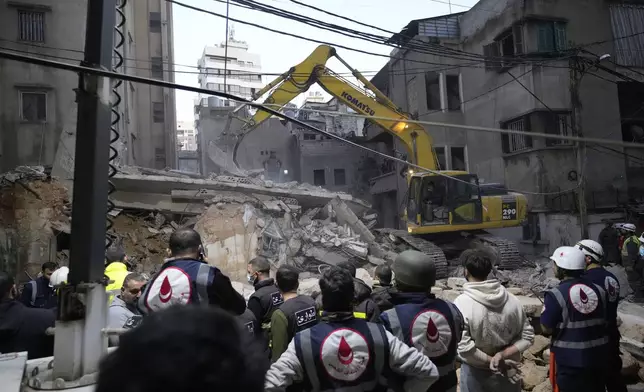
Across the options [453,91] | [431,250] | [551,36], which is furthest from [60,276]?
[453,91]

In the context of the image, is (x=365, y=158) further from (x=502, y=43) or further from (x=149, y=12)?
(x=149, y=12)

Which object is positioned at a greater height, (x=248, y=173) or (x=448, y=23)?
(x=448, y=23)

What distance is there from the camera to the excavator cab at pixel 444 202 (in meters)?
11.0

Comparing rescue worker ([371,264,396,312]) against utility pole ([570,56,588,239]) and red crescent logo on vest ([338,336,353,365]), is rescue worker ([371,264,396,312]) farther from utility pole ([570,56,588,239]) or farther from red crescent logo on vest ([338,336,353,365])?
utility pole ([570,56,588,239])

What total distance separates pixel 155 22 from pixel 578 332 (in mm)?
29641

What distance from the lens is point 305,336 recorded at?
6.62 feet

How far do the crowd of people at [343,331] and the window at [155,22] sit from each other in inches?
1063

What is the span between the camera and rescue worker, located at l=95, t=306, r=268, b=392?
0.67 m

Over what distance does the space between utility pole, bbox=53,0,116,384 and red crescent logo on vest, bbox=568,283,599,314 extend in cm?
311

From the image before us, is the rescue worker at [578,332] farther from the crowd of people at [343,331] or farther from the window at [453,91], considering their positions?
the window at [453,91]

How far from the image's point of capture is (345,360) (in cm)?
198

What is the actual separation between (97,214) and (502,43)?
19.4 meters

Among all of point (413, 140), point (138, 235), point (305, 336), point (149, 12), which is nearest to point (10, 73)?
point (138, 235)

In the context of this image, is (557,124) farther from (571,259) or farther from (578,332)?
(578,332)
